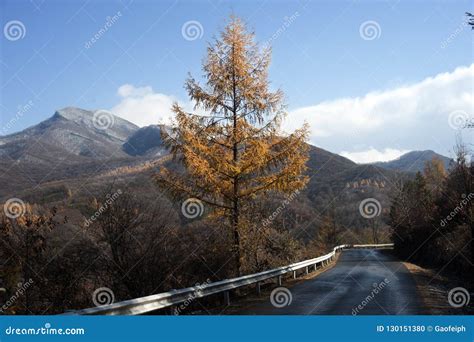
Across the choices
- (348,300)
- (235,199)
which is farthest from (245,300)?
(235,199)

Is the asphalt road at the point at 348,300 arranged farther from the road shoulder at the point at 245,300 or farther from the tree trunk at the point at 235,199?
the tree trunk at the point at 235,199

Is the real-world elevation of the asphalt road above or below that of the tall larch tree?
below

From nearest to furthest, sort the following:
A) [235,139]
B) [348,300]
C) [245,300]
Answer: [348,300] < [245,300] < [235,139]

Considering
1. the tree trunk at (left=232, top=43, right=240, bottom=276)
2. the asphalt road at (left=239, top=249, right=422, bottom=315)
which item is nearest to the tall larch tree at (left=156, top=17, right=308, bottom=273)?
the tree trunk at (left=232, top=43, right=240, bottom=276)

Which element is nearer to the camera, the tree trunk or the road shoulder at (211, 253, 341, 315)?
the road shoulder at (211, 253, 341, 315)

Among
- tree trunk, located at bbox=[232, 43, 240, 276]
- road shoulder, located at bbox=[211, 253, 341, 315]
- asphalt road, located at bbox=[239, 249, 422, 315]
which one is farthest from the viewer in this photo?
tree trunk, located at bbox=[232, 43, 240, 276]

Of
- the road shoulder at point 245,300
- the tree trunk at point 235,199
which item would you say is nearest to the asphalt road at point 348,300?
the road shoulder at point 245,300

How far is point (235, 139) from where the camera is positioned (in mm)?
17719

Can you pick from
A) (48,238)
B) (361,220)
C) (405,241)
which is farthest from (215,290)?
(361,220)

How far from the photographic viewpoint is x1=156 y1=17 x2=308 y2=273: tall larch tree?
17484mm

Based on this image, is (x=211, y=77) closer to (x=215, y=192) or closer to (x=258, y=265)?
(x=215, y=192)

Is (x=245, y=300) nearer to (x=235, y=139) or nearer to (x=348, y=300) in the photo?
(x=348, y=300)

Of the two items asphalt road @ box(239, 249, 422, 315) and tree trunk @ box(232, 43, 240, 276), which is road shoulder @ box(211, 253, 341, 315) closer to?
asphalt road @ box(239, 249, 422, 315)

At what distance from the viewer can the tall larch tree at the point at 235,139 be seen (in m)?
17.5
